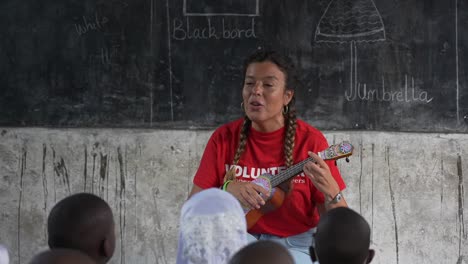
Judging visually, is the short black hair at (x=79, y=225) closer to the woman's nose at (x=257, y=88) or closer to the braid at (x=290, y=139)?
the braid at (x=290, y=139)

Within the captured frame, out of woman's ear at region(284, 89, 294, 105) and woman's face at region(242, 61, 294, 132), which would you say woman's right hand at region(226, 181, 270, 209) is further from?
woman's ear at region(284, 89, 294, 105)

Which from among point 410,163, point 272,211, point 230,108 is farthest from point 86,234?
point 410,163

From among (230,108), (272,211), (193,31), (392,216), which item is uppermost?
(193,31)

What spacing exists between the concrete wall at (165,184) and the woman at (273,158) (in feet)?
4.70

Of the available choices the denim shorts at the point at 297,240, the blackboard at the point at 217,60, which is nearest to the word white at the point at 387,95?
the blackboard at the point at 217,60

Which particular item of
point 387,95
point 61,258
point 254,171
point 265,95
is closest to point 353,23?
point 387,95

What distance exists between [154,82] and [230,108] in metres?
0.54

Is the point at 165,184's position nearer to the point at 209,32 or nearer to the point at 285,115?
the point at 209,32

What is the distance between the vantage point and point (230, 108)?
4.99 metres

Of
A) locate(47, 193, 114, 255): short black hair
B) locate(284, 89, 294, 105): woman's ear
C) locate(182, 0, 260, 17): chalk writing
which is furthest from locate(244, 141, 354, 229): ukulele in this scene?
locate(182, 0, 260, 17): chalk writing

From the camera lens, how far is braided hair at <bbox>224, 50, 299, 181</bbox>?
3.42m

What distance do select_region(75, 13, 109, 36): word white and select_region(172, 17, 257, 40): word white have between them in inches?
19.4

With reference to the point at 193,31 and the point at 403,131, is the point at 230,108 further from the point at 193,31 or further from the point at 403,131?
the point at 403,131

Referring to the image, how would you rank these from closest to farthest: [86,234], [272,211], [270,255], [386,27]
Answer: [270,255] < [86,234] < [272,211] < [386,27]
